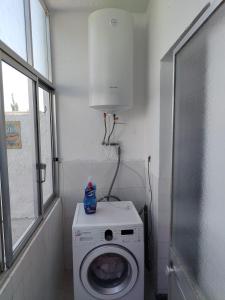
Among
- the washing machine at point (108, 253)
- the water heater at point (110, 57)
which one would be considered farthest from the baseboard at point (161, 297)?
the water heater at point (110, 57)

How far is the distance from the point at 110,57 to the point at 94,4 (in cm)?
68

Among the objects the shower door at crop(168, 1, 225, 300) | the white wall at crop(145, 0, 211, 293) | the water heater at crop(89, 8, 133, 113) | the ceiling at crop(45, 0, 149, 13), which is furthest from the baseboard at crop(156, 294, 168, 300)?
the ceiling at crop(45, 0, 149, 13)

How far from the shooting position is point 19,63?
139cm

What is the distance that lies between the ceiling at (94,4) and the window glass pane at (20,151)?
3.43 ft

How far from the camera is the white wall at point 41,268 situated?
116 centimetres

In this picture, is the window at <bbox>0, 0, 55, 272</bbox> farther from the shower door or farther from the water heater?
the shower door

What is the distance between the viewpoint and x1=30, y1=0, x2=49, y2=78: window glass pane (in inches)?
74.1

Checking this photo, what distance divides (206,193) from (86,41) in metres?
2.14

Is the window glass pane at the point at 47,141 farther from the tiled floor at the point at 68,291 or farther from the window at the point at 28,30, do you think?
the tiled floor at the point at 68,291

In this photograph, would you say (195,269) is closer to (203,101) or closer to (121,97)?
(203,101)

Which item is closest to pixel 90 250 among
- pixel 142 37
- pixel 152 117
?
pixel 152 117

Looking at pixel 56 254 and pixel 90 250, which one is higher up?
pixel 90 250

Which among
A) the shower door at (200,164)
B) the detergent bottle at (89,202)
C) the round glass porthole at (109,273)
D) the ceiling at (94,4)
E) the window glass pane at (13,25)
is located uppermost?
the ceiling at (94,4)

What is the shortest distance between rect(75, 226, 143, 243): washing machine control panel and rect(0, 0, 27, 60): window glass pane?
57.4 inches
